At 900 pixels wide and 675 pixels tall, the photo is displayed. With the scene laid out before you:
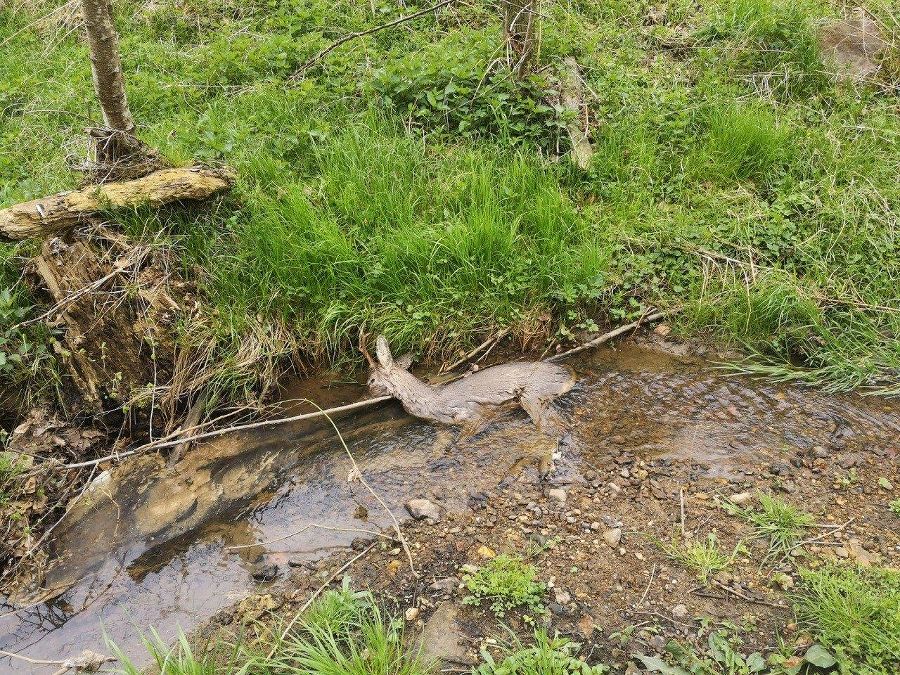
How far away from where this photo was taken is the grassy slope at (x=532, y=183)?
12.9 feet

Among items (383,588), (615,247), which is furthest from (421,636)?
(615,247)

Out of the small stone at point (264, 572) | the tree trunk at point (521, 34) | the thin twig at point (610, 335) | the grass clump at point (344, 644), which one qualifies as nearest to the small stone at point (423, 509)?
the grass clump at point (344, 644)

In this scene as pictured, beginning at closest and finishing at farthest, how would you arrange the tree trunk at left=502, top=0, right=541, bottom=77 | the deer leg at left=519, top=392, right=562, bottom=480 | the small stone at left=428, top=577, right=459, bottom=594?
the small stone at left=428, top=577, right=459, bottom=594 < the deer leg at left=519, top=392, right=562, bottom=480 < the tree trunk at left=502, top=0, right=541, bottom=77

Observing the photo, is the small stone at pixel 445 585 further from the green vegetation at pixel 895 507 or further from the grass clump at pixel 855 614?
the green vegetation at pixel 895 507

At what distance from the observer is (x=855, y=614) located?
7.67 feet

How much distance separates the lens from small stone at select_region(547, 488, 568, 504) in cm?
317

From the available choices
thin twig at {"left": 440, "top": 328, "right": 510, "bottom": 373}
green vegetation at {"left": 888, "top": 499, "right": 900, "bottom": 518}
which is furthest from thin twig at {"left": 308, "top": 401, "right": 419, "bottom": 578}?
green vegetation at {"left": 888, "top": 499, "right": 900, "bottom": 518}

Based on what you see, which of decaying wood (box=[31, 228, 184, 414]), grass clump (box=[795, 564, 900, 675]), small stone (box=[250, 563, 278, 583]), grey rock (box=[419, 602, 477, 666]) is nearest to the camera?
grass clump (box=[795, 564, 900, 675])

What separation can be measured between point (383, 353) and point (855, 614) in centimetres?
262

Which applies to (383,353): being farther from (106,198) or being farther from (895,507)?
(895,507)

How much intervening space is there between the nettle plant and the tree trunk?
0.34 ft

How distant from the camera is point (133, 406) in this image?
12.9 feet

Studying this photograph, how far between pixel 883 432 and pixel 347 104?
13.7 ft

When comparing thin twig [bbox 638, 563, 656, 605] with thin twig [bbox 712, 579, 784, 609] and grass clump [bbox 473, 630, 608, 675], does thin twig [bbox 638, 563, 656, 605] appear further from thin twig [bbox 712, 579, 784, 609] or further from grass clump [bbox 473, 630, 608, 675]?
grass clump [bbox 473, 630, 608, 675]
